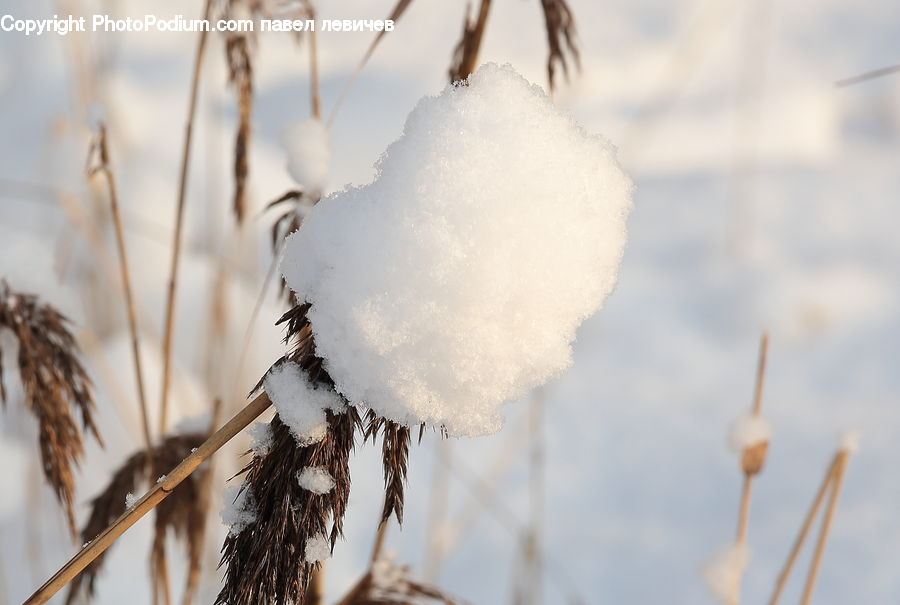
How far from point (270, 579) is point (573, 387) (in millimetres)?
2573

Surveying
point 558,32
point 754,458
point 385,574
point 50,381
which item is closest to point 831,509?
point 754,458

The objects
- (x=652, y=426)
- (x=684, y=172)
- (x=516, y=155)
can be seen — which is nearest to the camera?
(x=516, y=155)

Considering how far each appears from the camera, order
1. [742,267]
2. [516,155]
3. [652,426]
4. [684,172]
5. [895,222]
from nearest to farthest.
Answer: [516,155]
[652,426]
[742,267]
[895,222]
[684,172]

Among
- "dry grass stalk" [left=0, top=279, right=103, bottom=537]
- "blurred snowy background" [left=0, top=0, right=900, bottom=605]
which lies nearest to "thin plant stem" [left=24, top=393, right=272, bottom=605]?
"dry grass stalk" [left=0, top=279, right=103, bottom=537]

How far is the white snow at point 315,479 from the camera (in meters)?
0.45

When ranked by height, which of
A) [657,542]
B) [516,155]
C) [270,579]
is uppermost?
[516,155]

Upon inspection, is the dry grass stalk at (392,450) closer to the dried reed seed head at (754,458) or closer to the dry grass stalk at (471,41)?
the dry grass stalk at (471,41)

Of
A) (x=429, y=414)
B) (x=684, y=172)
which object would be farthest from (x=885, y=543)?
(x=429, y=414)

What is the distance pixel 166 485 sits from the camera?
0.44 m

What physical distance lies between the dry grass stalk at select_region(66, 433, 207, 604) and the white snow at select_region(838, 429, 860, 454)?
925 millimetres

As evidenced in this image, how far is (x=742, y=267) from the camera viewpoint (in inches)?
123

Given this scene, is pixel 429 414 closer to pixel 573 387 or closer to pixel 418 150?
pixel 418 150

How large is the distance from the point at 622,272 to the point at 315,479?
2.36 m

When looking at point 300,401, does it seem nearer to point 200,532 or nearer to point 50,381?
point 50,381
